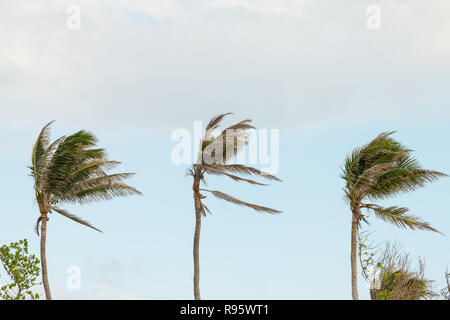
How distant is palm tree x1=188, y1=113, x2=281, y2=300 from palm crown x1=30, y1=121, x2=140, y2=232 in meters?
3.70

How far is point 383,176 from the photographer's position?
2734cm

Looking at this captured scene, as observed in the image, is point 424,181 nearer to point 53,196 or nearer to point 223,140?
point 223,140

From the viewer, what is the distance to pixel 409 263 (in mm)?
25500

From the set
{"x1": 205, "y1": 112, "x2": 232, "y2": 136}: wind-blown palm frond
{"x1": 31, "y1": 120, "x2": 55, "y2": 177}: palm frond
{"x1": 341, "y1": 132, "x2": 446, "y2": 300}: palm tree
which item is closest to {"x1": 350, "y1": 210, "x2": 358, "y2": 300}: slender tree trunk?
{"x1": 341, "y1": 132, "x2": 446, "y2": 300}: palm tree

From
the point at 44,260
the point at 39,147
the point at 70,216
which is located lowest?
the point at 44,260

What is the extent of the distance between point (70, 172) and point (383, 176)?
14.0 m

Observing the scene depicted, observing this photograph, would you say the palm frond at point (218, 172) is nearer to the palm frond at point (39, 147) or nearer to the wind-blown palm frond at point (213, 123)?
the wind-blown palm frond at point (213, 123)

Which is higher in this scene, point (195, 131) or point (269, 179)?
point (195, 131)

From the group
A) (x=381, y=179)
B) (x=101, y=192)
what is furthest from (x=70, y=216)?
(x=381, y=179)

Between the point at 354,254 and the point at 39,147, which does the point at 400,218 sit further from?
the point at 39,147

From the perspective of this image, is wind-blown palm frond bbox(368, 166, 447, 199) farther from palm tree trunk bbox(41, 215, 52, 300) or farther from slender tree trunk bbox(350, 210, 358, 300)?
palm tree trunk bbox(41, 215, 52, 300)
